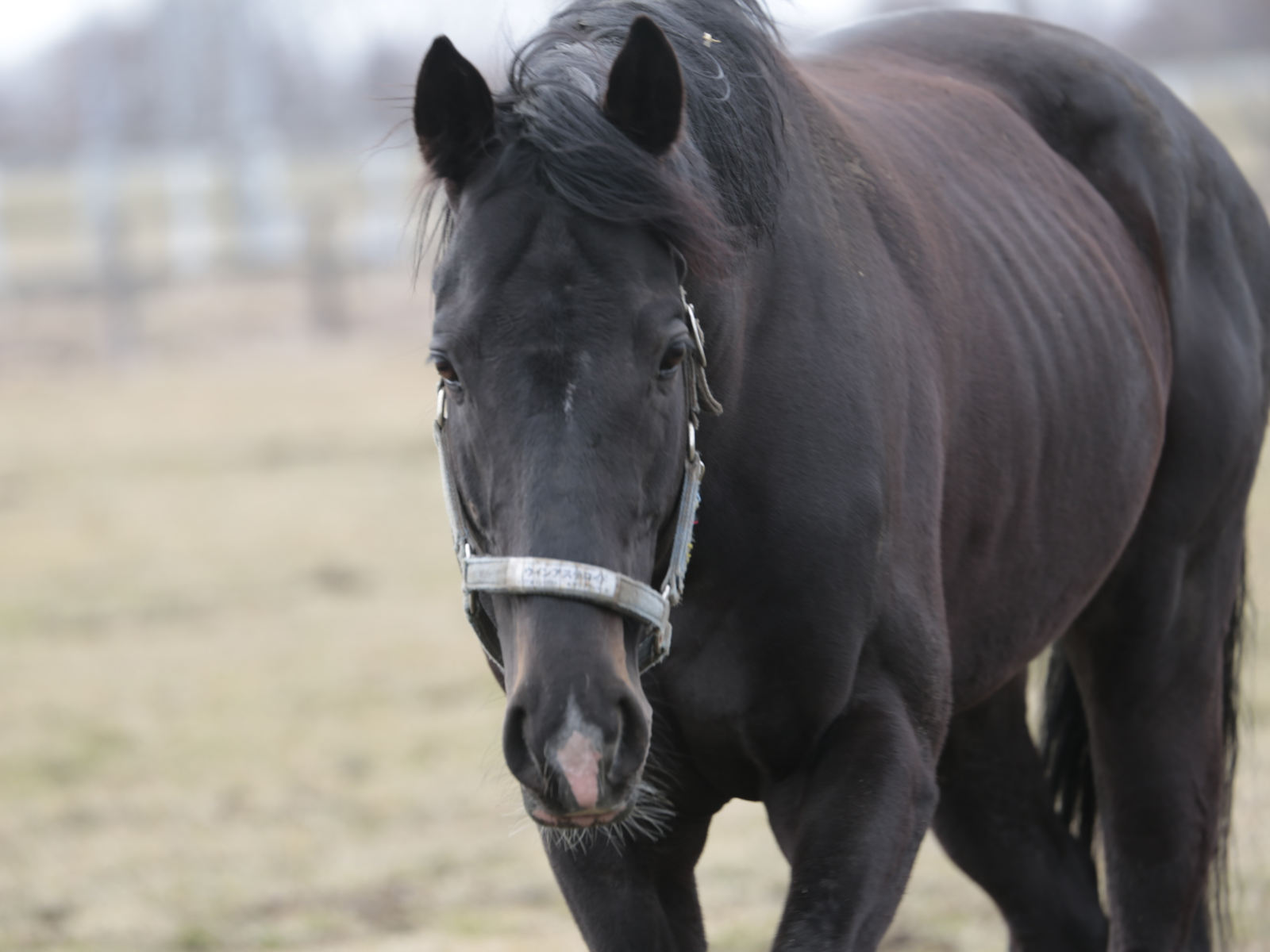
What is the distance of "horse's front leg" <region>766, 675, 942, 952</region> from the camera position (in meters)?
2.34

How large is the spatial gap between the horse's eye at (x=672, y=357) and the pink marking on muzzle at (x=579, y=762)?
522mm

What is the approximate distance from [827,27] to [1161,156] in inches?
37.3

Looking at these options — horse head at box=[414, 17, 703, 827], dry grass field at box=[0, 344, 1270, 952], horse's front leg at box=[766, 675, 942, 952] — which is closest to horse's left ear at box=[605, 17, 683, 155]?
horse head at box=[414, 17, 703, 827]

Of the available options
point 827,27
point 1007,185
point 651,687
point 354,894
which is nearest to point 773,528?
point 651,687

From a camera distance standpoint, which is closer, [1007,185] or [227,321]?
[1007,185]

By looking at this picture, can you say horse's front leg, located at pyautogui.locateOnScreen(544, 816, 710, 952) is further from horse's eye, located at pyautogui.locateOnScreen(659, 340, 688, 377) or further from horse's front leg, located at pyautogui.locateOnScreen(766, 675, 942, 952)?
horse's eye, located at pyautogui.locateOnScreen(659, 340, 688, 377)

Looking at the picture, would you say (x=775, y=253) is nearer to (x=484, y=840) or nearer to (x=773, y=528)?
(x=773, y=528)

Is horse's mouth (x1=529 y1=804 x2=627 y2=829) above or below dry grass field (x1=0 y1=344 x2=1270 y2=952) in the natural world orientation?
below

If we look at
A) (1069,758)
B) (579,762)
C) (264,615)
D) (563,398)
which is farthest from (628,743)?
(264,615)

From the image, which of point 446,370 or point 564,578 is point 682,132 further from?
point 564,578

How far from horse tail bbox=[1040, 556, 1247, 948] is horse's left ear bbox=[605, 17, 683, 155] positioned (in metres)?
2.15

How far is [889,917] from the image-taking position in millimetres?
2438

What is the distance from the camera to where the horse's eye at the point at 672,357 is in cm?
209

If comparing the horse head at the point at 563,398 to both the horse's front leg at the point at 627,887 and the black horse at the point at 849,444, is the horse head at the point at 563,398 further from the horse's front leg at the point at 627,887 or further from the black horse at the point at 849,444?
the horse's front leg at the point at 627,887
